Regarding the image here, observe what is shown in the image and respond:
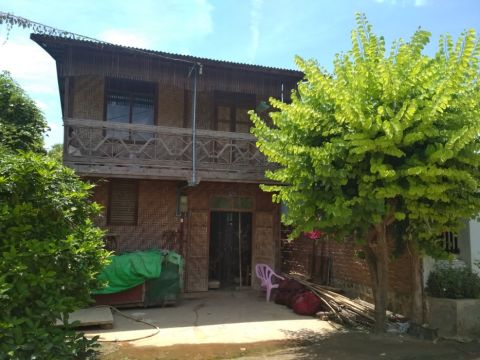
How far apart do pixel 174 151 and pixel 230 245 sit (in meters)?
3.60

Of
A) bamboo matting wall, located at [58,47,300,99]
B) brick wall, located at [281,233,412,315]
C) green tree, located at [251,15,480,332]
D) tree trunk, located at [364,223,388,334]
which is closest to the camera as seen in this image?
green tree, located at [251,15,480,332]

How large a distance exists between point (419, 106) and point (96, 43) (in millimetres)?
6860

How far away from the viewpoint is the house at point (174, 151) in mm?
9047

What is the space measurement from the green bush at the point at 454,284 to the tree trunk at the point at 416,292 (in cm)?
21

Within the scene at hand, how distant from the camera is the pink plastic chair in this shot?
10222mm

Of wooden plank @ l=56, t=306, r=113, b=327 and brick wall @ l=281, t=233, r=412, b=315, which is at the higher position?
brick wall @ l=281, t=233, r=412, b=315

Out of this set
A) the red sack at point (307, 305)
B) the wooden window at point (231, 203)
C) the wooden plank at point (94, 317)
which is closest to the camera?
the wooden plank at point (94, 317)

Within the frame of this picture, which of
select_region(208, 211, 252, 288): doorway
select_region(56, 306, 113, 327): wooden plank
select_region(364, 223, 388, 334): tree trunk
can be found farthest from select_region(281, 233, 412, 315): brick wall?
select_region(56, 306, 113, 327): wooden plank

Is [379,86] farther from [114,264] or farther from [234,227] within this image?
[234,227]

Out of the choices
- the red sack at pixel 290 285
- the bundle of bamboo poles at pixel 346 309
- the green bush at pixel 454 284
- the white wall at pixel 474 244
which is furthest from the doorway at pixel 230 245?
the white wall at pixel 474 244

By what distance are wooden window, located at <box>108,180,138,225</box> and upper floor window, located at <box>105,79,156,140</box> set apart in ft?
4.94

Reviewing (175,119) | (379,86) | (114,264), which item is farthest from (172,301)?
(379,86)

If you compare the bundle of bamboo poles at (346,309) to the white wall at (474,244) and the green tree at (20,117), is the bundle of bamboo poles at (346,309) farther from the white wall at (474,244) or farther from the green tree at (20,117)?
the green tree at (20,117)

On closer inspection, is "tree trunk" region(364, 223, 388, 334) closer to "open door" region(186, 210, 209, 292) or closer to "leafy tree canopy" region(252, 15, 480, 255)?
"leafy tree canopy" region(252, 15, 480, 255)
